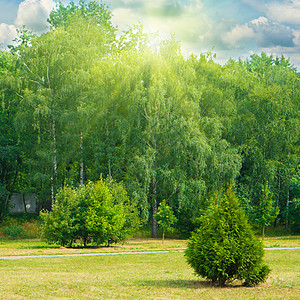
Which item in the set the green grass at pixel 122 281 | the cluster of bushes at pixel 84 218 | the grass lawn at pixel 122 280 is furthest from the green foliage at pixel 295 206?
the green grass at pixel 122 281

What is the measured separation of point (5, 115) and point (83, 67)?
9491mm

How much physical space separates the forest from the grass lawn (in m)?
16.7

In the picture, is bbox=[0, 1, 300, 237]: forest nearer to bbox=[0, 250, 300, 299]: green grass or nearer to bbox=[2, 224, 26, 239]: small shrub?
bbox=[2, 224, 26, 239]: small shrub

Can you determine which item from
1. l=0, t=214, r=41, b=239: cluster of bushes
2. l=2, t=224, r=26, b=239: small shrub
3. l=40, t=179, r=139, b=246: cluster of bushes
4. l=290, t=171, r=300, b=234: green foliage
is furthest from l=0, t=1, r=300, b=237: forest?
l=40, t=179, r=139, b=246: cluster of bushes

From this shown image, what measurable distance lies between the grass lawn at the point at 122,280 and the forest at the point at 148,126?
1670cm

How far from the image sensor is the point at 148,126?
3819 centimetres

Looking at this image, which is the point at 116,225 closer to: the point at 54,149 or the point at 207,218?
the point at 54,149

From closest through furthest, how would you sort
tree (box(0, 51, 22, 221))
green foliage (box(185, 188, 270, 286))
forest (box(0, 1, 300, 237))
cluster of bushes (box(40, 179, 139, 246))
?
green foliage (box(185, 188, 270, 286)) < cluster of bushes (box(40, 179, 139, 246)) < forest (box(0, 1, 300, 237)) < tree (box(0, 51, 22, 221))

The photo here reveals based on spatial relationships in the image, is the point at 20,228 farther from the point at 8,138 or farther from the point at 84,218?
the point at 84,218

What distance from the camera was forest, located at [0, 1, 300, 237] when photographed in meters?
38.1

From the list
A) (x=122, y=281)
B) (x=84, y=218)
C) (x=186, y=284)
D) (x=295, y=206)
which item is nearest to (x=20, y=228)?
(x=84, y=218)

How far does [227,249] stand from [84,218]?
1690cm

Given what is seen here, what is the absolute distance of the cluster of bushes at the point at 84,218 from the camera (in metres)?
28.3

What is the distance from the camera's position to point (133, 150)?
3966cm
